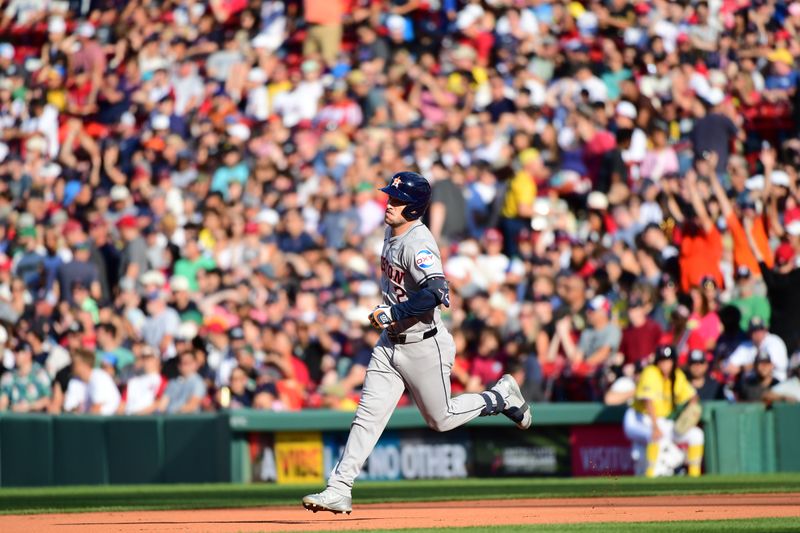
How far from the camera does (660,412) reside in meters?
14.5

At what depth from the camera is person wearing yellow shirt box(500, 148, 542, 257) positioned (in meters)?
18.0

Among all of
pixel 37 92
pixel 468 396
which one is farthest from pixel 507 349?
pixel 37 92

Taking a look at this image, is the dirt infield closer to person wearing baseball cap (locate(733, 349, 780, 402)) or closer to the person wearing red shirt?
person wearing baseball cap (locate(733, 349, 780, 402))

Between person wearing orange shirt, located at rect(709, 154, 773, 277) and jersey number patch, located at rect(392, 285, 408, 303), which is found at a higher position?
person wearing orange shirt, located at rect(709, 154, 773, 277)

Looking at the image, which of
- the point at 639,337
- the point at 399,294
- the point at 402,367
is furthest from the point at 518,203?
the point at 402,367

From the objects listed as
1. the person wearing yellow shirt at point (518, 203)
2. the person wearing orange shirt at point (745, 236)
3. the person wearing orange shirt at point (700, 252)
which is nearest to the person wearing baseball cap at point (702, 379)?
the person wearing orange shirt at point (700, 252)

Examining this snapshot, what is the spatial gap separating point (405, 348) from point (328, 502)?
1.02 metres

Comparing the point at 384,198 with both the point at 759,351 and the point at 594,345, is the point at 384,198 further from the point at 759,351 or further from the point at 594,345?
the point at 759,351

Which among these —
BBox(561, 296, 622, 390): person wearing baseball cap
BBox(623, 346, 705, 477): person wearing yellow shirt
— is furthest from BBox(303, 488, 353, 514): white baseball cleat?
BBox(561, 296, 622, 390): person wearing baseball cap

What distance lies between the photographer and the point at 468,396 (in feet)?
31.0

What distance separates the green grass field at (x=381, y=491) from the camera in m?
12.2

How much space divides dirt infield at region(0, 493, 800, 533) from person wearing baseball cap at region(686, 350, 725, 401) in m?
3.31

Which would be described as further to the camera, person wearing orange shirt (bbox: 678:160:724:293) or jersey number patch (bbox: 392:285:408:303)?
person wearing orange shirt (bbox: 678:160:724:293)

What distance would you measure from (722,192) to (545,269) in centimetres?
213
